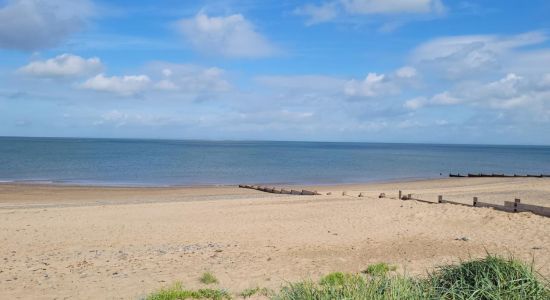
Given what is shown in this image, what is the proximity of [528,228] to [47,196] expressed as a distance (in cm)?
2471

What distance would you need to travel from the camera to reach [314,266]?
10.4 m

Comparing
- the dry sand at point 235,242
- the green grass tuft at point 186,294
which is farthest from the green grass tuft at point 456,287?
the dry sand at point 235,242

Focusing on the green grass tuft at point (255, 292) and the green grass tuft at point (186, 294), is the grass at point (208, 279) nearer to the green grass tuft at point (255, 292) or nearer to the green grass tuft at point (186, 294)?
the green grass tuft at point (186, 294)

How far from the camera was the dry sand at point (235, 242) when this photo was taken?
31.4 ft

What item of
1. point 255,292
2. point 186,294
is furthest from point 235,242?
point 186,294

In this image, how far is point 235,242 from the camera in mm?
13125

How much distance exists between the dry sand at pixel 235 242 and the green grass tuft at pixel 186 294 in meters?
0.57

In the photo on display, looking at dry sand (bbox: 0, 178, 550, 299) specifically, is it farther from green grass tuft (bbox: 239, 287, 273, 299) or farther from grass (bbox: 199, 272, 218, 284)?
green grass tuft (bbox: 239, 287, 273, 299)

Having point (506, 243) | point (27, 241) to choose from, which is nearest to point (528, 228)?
point (506, 243)

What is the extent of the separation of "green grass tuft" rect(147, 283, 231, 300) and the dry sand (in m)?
0.57

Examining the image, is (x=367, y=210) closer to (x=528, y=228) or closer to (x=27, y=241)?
(x=528, y=228)

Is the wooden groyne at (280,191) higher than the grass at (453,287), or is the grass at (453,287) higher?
the grass at (453,287)

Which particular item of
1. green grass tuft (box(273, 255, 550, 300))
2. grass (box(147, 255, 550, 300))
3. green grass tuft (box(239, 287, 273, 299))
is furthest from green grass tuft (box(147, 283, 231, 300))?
Answer: green grass tuft (box(273, 255, 550, 300))

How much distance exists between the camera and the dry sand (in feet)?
31.4
